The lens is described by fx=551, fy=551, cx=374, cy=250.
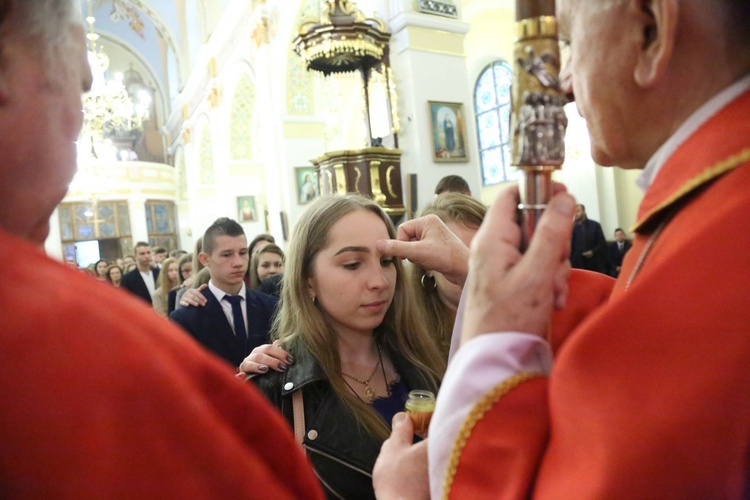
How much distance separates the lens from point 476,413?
73 centimetres

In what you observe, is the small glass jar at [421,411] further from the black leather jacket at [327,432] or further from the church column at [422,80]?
the church column at [422,80]

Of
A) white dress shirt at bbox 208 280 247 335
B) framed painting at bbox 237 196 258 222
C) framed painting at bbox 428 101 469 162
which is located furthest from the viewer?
framed painting at bbox 237 196 258 222

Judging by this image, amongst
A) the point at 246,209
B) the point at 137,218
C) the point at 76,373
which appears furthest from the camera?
the point at 137,218

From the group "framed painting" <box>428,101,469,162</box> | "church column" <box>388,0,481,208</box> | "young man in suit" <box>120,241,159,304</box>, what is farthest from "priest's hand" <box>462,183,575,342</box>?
"framed painting" <box>428,101,469,162</box>

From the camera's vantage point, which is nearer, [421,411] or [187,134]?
[421,411]

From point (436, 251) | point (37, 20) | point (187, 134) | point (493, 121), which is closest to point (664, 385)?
point (37, 20)

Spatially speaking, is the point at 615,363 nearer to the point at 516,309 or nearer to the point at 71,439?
the point at 516,309

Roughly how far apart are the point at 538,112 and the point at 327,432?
3.87ft

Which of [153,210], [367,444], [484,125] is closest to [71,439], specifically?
[367,444]

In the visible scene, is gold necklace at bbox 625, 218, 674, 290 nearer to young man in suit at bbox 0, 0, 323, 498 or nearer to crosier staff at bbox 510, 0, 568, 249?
crosier staff at bbox 510, 0, 568, 249

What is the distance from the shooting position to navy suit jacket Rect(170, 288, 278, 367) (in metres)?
3.46

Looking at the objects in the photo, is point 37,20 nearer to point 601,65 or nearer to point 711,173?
point 601,65

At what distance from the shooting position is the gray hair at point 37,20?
616 mm

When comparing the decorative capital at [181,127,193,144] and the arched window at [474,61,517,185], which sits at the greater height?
the decorative capital at [181,127,193,144]
